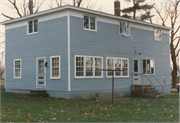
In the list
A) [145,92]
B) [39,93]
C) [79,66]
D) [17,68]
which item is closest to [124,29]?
[145,92]

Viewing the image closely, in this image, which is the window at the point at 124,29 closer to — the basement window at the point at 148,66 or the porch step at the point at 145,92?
the basement window at the point at 148,66

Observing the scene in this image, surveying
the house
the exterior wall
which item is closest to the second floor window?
the house

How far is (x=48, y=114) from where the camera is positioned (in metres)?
10.8

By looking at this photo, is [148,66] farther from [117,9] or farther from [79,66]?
[79,66]

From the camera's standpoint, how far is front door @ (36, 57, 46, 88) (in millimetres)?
18656

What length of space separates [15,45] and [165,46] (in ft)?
48.8

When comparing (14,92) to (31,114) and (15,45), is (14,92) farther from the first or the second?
(31,114)

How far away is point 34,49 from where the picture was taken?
19.5 m

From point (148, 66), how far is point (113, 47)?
5.12m

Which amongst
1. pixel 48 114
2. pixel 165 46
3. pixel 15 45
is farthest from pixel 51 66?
pixel 165 46

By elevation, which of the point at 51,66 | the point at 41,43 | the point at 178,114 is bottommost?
the point at 178,114

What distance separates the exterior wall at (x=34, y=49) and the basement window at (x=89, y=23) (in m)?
1.69

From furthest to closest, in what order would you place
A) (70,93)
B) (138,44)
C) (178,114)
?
(138,44) < (70,93) < (178,114)

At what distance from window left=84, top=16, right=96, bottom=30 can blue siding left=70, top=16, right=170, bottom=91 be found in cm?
36
